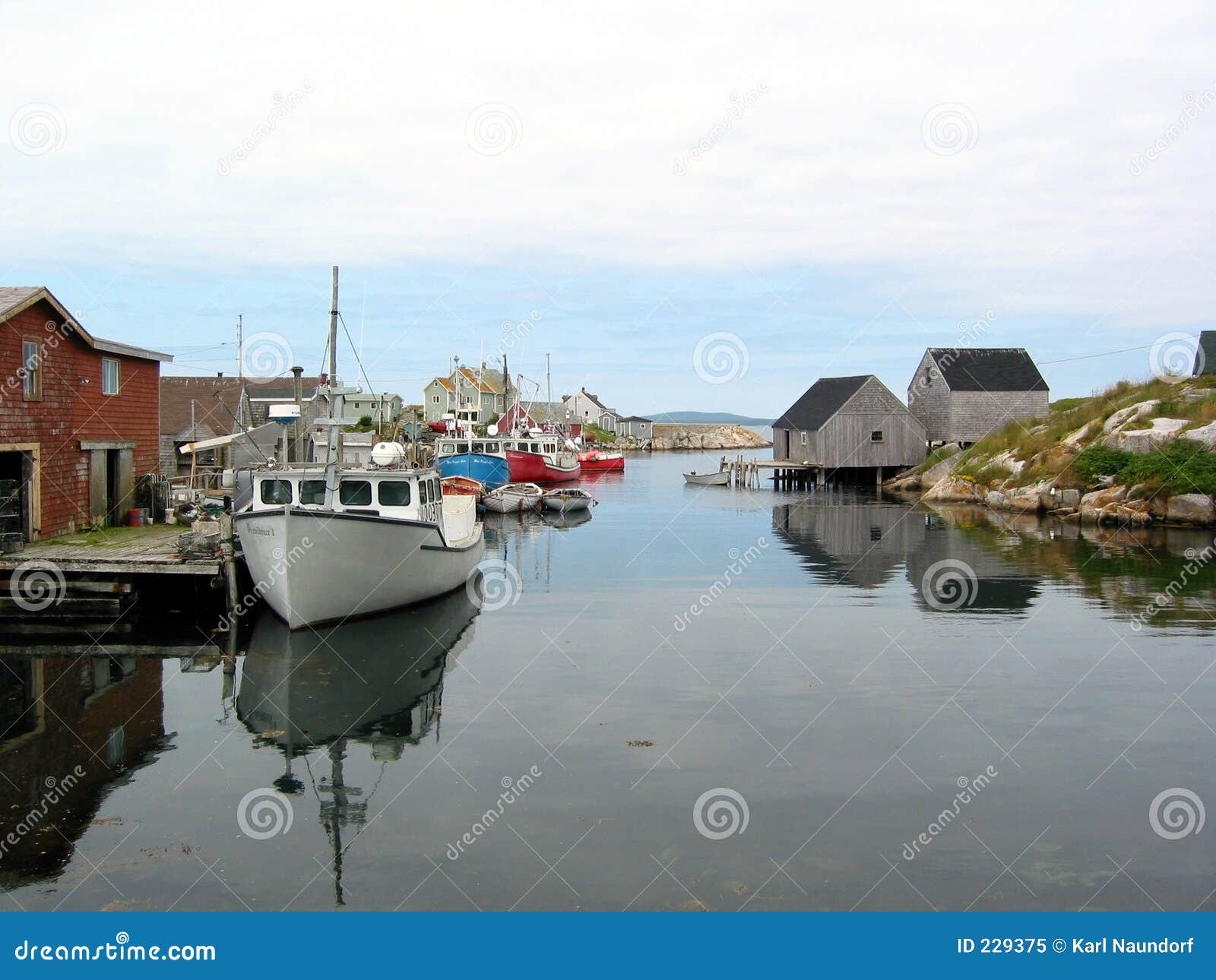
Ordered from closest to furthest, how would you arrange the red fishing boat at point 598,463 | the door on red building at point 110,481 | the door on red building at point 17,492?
the door on red building at point 17,492 → the door on red building at point 110,481 → the red fishing boat at point 598,463

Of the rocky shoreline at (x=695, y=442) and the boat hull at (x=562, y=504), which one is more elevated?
the rocky shoreline at (x=695, y=442)

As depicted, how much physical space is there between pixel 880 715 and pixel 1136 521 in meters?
32.2

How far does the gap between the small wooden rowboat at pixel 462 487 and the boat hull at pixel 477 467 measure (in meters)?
3.66

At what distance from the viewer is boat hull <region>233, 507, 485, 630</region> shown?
19.1m

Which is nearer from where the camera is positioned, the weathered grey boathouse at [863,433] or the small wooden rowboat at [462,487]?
the small wooden rowboat at [462,487]

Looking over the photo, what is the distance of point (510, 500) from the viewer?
49.7 meters

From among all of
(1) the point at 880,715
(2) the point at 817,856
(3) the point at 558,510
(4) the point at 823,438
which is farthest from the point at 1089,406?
(2) the point at 817,856

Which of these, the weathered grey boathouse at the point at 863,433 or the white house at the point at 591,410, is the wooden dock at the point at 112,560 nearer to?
the weathered grey boathouse at the point at 863,433

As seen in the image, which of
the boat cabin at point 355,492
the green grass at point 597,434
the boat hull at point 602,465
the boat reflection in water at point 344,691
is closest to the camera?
the boat reflection in water at point 344,691

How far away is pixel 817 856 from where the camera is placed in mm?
10016

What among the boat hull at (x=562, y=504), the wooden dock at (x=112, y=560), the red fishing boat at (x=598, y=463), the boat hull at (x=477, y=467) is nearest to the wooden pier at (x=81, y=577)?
the wooden dock at (x=112, y=560)

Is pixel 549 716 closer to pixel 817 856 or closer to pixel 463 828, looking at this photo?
pixel 463 828

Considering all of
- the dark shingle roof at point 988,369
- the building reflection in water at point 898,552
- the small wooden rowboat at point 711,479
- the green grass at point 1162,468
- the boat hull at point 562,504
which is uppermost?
the dark shingle roof at point 988,369

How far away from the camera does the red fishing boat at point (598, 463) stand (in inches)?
3578
